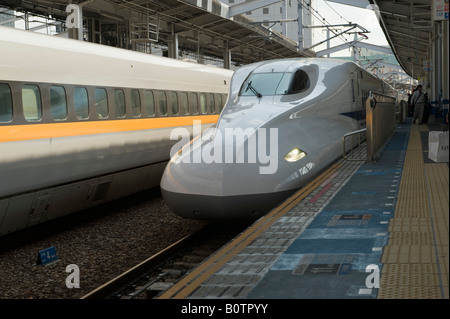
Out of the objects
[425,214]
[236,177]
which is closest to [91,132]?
[236,177]

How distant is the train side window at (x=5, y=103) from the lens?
780cm

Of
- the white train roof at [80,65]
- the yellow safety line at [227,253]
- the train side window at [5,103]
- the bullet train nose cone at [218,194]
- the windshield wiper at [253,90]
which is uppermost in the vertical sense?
the white train roof at [80,65]

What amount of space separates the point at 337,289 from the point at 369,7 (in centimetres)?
2018

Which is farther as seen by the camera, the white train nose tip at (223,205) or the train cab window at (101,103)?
the train cab window at (101,103)

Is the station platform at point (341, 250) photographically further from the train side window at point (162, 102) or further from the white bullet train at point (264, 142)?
the train side window at point (162, 102)

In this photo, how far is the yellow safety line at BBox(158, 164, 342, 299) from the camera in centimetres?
426

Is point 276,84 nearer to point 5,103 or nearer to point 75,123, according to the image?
point 75,123

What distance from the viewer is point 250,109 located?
9188 mm

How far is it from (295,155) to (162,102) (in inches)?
203

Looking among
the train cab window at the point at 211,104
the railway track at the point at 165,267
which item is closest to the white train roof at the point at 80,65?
the train cab window at the point at 211,104

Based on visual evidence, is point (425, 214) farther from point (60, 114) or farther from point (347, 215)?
point (60, 114)

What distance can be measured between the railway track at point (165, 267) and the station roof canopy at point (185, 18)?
9755 millimetres

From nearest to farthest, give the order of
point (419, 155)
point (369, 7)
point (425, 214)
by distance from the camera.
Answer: point (425, 214) → point (419, 155) → point (369, 7)

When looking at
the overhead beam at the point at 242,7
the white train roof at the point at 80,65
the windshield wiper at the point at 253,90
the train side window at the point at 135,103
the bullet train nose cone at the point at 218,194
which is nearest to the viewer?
the bullet train nose cone at the point at 218,194
